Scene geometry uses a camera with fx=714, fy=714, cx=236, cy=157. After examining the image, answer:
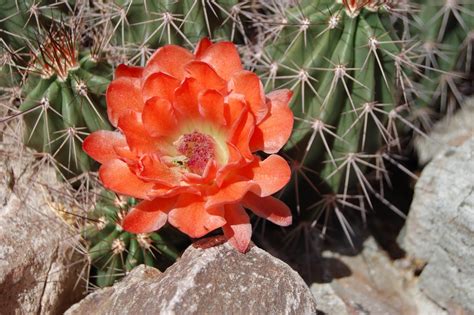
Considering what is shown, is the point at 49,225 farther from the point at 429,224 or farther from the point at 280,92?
the point at 429,224

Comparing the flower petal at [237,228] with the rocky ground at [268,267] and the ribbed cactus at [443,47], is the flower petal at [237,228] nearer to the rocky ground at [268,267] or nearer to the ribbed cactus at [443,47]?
the rocky ground at [268,267]

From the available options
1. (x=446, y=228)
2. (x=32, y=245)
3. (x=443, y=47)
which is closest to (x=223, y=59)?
(x=32, y=245)

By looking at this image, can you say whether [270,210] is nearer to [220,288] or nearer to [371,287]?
[220,288]

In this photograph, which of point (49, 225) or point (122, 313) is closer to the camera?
point (122, 313)

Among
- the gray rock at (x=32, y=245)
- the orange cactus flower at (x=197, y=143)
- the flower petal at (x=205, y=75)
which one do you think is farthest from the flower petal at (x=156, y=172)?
the gray rock at (x=32, y=245)

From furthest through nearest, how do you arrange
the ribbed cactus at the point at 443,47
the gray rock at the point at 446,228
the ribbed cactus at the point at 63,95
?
the ribbed cactus at the point at 443,47, the gray rock at the point at 446,228, the ribbed cactus at the point at 63,95

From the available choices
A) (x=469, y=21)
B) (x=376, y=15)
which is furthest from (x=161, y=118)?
(x=469, y=21)
